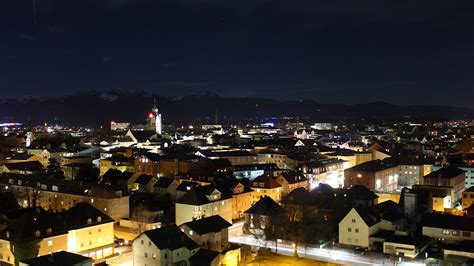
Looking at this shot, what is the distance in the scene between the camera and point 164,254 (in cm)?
2070

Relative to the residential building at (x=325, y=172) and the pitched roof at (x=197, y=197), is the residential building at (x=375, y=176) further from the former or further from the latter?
the pitched roof at (x=197, y=197)

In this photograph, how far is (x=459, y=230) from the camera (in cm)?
2400

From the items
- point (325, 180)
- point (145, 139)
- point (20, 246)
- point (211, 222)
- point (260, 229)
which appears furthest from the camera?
point (145, 139)

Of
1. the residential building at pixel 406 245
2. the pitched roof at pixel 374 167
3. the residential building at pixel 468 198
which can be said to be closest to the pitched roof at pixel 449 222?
the residential building at pixel 406 245


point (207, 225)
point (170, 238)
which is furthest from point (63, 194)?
point (170, 238)

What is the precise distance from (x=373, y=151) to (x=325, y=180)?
15954mm

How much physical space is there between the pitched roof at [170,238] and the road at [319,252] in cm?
515

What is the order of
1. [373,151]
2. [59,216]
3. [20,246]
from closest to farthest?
1. [20,246]
2. [59,216]
3. [373,151]

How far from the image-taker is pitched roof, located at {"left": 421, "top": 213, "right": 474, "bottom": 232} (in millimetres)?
24062

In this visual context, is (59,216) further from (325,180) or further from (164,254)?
(325,180)

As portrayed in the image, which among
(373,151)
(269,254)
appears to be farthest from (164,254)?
(373,151)

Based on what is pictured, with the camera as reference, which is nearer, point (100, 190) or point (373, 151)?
point (100, 190)

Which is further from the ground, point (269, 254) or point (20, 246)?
point (20, 246)

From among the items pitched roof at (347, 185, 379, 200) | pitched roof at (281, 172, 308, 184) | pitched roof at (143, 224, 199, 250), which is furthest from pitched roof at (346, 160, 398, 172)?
pitched roof at (143, 224, 199, 250)
